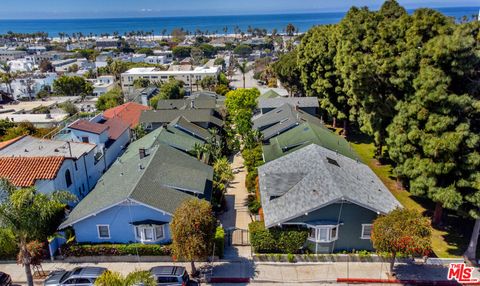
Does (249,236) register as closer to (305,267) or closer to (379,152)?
(305,267)

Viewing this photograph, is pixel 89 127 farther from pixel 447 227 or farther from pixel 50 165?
pixel 447 227

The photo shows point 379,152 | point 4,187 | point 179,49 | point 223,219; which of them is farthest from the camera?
point 179,49

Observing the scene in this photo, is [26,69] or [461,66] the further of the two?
[26,69]

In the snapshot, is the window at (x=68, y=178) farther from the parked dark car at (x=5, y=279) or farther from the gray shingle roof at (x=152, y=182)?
the parked dark car at (x=5, y=279)

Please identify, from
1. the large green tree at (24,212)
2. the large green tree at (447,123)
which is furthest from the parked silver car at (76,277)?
the large green tree at (447,123)

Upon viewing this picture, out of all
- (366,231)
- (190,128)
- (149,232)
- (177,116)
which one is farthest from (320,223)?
(177,116)

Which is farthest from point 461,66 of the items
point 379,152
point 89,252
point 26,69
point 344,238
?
point 26,69

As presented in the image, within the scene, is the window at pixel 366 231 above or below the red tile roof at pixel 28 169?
below

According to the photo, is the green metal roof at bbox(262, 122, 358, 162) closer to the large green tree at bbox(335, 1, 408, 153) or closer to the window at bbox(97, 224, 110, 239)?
the large green tree at bbox(335, 1, 408, 153)
